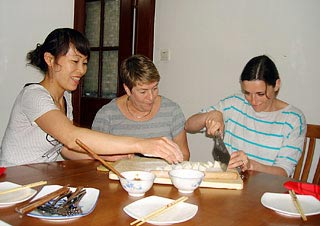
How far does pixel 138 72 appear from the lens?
2.03 metres

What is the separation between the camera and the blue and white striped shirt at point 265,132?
1839mm

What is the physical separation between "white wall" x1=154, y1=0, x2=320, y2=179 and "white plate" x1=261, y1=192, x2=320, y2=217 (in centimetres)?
142

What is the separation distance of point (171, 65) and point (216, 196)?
2.28 metres

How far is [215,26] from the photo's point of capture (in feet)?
9.66

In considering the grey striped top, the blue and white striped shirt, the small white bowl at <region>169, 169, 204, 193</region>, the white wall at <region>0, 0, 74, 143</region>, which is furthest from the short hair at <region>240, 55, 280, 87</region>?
the white wall at <region>0, 0, 74, 143</region>

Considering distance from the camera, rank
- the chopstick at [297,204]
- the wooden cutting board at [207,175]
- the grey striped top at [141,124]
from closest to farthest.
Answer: the chopstick at [297,204], the wooden cutting board at [207,175], the grey striped top at [141,124]

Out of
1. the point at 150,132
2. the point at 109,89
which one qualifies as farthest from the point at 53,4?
the point at 150,132

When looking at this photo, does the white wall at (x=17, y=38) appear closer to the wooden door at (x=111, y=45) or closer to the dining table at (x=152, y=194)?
the wooden door at (x=111, y=45)

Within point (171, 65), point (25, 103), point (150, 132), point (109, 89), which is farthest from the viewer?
point (109, 89)

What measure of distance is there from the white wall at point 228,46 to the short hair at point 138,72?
1.04 m

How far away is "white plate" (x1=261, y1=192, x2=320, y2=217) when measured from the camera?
40.4 inches

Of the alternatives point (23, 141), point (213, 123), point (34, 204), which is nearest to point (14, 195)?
point (34, 204)

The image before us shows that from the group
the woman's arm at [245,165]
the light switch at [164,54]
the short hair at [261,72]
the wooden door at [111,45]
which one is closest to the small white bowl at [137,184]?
the woman's arm at [245,165]

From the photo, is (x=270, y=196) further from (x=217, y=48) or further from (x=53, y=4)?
(x=53, y=4)
